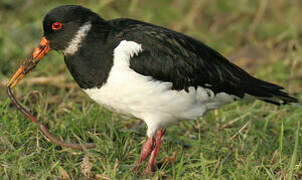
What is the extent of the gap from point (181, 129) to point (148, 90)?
1.52m

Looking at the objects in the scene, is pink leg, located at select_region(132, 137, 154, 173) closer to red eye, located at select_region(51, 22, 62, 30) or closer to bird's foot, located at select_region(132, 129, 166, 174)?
bird's foot, located at select_region(132, 129, 166, 174)

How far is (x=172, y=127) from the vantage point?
6.14 metres

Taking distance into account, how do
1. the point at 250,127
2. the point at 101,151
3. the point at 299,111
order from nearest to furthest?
1. the point at 101,151
2. the point at 250,127
3. the point at 299,111

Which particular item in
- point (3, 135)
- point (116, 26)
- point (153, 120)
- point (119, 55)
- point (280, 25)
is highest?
point (280, 25)

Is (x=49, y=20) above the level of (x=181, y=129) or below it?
above

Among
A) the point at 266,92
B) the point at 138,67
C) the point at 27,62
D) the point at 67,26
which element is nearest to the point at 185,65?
the point at 138,67

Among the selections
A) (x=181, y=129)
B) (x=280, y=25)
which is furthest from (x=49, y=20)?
(x=280, y=25)

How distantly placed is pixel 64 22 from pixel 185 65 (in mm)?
1267

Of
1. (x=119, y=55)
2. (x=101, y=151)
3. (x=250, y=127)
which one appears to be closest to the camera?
(x=119, y=55)

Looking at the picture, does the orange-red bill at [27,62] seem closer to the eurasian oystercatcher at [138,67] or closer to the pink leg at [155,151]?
the eurasian oystercatcher at [138,67]

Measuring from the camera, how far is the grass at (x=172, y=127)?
470 cm

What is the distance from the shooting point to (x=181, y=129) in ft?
20.0

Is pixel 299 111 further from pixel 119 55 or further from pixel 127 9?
pixel 127 9

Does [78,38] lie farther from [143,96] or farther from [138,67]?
[143,96]
